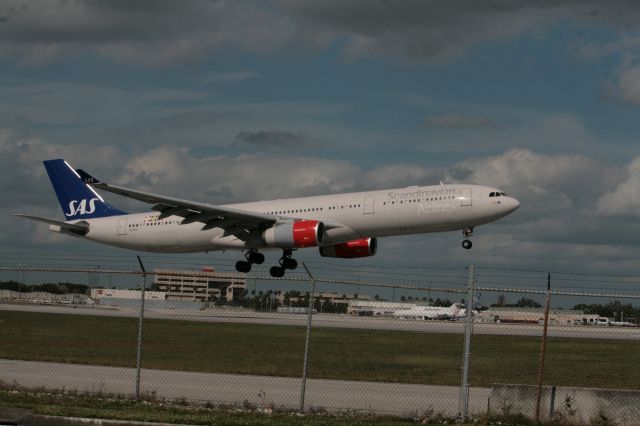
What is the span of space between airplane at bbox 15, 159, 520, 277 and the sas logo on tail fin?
3.10 metres

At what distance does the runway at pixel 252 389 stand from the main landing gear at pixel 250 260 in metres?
20.9

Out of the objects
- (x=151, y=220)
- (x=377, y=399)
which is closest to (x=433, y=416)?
(x=377, y=399)

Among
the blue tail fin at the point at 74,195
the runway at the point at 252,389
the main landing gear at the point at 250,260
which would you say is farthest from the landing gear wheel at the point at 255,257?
the runway at the point at 252,389

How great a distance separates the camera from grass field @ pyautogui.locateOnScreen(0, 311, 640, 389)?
26.4 meters

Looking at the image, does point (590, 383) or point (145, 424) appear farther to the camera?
point (590, 383)

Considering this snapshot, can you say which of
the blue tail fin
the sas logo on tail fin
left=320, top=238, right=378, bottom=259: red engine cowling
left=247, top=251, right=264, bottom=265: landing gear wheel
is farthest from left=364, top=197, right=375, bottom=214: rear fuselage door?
the sas logo on tail fin

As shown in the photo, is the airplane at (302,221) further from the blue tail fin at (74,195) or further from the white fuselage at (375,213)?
the blue tail fin at (74,195)

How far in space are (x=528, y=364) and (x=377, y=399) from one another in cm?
1279

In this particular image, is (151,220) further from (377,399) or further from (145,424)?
(145,424)

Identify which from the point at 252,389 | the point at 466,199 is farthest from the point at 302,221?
the point at 252,389

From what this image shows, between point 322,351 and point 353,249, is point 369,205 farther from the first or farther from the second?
point 322,351

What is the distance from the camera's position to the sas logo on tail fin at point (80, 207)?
2044 inches

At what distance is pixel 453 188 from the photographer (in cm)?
4031

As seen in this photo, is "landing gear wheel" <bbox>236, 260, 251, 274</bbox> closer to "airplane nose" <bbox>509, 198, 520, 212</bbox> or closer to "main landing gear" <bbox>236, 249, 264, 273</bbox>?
"main landing gear" <bbox>236, 249, 264, 273</bbox>
